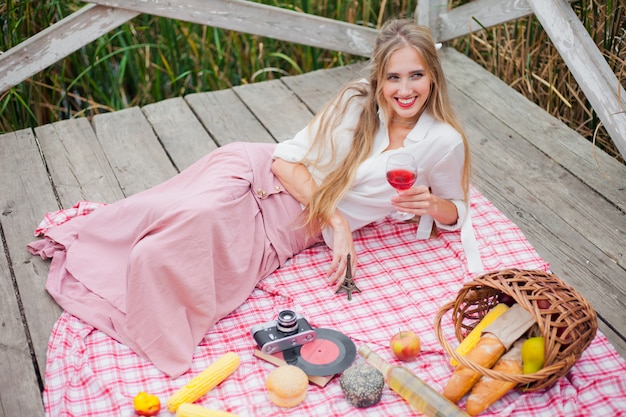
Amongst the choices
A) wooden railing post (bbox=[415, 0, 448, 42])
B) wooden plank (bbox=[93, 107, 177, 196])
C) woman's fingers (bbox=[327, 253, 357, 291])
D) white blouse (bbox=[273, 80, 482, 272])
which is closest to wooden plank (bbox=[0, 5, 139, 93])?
wooden plank (bbox=[93, 107, 177, 196])

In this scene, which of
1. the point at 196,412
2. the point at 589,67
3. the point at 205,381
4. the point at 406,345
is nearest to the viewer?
the point at 196,412

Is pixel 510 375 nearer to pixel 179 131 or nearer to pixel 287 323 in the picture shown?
pixel 287 323

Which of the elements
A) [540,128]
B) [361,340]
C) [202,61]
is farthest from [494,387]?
[202,61]

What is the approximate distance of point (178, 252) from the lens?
8.37ft

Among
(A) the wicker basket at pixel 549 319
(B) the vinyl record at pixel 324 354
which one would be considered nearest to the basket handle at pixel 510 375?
(A) the wicker basket at pixel 549 319

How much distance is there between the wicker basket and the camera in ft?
7.09

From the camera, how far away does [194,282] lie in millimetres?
2564

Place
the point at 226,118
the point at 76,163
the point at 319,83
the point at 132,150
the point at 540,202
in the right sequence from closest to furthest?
1. the point at 540,202
2. the point at 76,163
3. the point at 132,150
4. the point at 226,118
5. the point at 319,83

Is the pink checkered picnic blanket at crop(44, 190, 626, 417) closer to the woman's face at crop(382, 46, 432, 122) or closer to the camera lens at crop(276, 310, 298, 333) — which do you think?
the camera lens at crop(276, 310, 298, 333)

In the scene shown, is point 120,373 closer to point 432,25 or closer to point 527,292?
point 527,292

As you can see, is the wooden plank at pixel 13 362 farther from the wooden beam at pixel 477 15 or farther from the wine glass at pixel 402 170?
the wooden beam at pixel 477 15

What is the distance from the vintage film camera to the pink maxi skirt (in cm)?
20

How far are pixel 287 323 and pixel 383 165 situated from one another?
723mm

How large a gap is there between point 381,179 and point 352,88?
0.37 m
